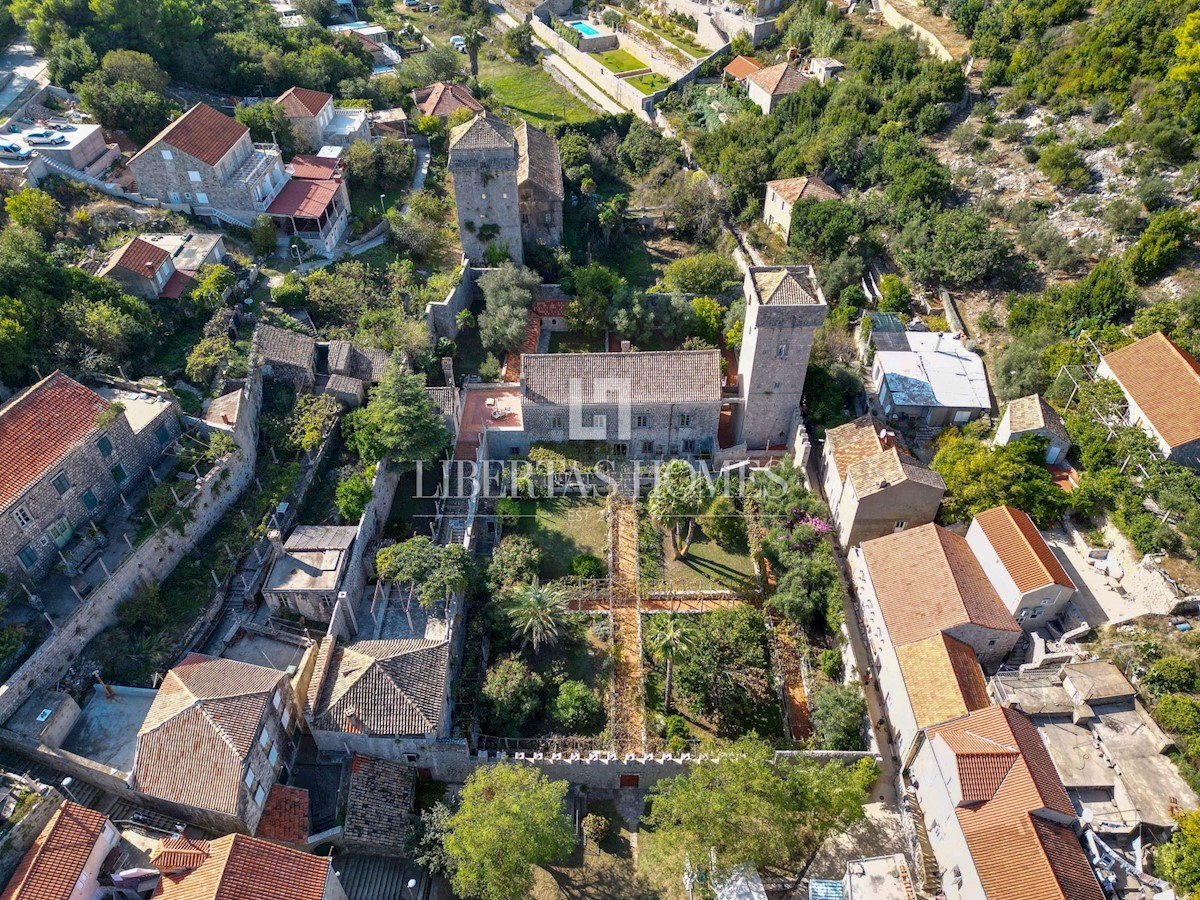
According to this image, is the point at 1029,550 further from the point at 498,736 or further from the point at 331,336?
the point at 331,336

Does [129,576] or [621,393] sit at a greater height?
[621,393]

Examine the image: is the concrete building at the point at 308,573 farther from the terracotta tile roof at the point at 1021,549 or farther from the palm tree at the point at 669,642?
the terracotta tile roof at the point at 1021,549

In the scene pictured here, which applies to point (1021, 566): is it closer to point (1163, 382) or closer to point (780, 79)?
point (1163, 382)

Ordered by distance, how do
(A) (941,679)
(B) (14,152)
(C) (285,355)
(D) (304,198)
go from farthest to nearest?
1. (D) (304,198)
2. (B) (14,152)
3. (C) (285,355)
4. (A) (941,679)

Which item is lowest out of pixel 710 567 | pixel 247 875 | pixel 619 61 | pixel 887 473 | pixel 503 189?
pixel 247 875

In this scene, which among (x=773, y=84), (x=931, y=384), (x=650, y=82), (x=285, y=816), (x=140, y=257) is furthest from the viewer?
(x=650, y=82)

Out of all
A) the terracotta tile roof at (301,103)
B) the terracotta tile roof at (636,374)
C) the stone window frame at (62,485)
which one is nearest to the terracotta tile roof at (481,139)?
the terracotta tile roof at (636,374)

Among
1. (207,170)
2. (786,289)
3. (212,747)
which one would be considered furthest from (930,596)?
(207,170)
